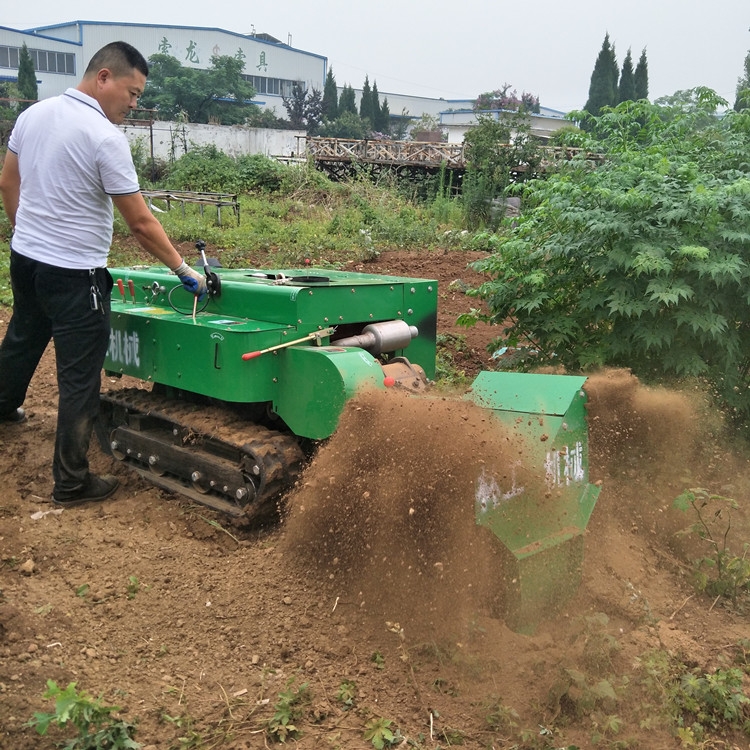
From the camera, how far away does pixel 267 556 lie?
385 cm

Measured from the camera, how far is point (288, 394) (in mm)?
3986

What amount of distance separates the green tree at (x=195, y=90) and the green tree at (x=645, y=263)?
41070mm

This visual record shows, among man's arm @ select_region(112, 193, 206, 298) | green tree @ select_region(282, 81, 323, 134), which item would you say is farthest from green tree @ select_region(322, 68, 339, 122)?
man's arm @ select_region(112, 193, 206, 298)

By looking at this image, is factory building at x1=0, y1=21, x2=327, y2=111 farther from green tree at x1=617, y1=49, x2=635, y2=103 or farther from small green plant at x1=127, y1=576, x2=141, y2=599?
small green plant at x1=127, y1=576, x2=141, y2=599

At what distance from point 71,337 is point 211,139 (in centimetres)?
2920

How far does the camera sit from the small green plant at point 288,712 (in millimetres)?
2654

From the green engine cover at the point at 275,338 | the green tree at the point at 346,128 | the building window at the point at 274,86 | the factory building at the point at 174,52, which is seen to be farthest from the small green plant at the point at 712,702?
the building window at the point at 274,86

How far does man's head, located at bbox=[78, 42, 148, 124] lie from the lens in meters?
4.12

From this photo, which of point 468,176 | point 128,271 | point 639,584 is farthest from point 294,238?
point 639,584

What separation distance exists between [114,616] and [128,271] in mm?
2608

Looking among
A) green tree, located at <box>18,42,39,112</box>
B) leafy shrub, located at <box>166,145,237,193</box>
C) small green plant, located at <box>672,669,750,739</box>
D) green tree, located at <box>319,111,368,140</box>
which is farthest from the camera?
green tree, located at <box>319,111,368,140</box>

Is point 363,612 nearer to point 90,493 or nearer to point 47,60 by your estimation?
point 90,493

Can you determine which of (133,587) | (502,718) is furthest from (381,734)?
(133,587)

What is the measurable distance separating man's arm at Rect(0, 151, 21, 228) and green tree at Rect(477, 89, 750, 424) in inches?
116
